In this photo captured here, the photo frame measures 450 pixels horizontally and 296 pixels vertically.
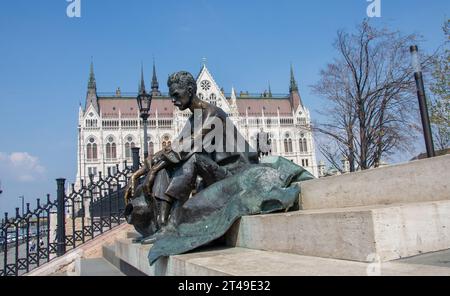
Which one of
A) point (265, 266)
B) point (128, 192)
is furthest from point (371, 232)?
point (128, 192)

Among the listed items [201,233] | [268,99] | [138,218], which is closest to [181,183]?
[201,233]

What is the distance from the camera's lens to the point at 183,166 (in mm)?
3551

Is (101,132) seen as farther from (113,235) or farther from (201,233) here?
(201,233)

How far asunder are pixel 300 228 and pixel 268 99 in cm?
10151

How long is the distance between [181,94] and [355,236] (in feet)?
8.56

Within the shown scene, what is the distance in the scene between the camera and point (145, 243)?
3553mm

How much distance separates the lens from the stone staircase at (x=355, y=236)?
76.0 inches

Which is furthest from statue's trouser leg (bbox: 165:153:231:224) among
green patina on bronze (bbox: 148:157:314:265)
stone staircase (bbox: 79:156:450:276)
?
stone staircase (bbox: 79:156:450:276)

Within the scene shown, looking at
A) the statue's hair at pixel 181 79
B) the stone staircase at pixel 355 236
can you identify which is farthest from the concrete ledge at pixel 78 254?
the stone staircase at pixel 355 236

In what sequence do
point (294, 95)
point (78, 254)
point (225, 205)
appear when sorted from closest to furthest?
point (225, 205) → point (78, 254) → point (294, 95)

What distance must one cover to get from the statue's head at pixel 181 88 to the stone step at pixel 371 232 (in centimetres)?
200

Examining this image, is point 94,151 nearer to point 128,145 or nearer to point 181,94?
point 128,145

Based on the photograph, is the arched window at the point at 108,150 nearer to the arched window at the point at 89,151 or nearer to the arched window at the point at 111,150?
the arched window at the point at 111,150

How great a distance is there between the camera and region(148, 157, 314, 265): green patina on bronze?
2908 millimetres
